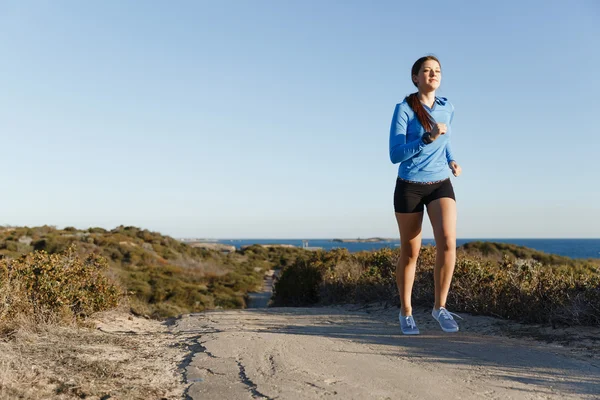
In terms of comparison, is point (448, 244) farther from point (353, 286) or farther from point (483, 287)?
point (353, 286)

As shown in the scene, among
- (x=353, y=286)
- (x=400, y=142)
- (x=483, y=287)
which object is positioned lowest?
(x=353, y=286)

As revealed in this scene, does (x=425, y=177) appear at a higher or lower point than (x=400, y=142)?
lower

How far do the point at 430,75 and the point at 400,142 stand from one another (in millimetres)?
716

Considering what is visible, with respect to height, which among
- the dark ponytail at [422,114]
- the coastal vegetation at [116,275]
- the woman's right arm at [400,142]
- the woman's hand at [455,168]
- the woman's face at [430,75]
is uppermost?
the woman's face at [430,75]

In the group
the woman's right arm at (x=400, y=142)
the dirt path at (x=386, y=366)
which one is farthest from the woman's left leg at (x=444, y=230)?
the dirt path at (x=386, y=366)

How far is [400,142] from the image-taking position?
15.0ft

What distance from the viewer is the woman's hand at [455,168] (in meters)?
4.85

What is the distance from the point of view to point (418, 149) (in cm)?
442

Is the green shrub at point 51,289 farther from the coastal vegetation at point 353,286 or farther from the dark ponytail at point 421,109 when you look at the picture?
the dark ponytail at point 421,109

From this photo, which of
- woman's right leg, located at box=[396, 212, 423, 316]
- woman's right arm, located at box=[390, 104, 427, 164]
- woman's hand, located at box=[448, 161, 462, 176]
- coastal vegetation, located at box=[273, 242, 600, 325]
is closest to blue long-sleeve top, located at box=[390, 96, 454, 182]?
woman's right arm, located at box=[390, 104, 427, 164]

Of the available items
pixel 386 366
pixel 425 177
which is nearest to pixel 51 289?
pixel 386 366

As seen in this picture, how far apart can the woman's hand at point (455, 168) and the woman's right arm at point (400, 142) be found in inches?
20.4

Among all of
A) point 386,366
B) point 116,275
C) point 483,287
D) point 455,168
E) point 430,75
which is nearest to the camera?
point 386,366

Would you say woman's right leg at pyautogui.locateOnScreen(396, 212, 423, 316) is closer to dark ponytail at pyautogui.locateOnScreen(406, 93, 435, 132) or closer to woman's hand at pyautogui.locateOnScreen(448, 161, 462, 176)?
woman's hand at pyautogui.locateOnScreen(448, 161, 462, 176)
